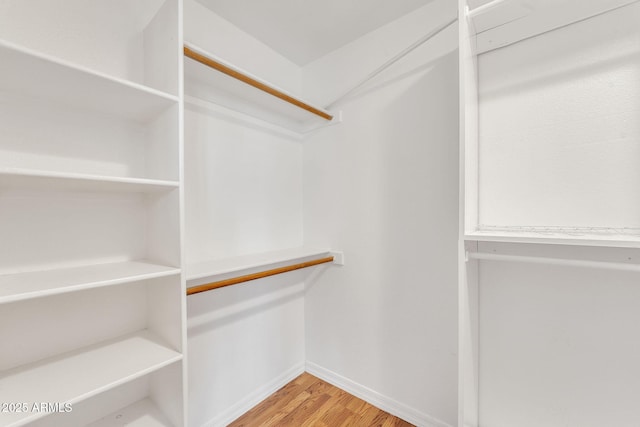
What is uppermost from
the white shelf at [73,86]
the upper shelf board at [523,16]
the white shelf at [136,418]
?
the upper shelf board at [523,16]

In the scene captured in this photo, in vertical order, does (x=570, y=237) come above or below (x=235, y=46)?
below

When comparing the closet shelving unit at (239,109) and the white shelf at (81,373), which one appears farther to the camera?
the closet shelving unit at (239,109)

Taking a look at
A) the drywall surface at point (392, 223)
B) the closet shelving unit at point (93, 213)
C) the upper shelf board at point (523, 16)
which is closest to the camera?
the closet shelving unit at point (93, 213)

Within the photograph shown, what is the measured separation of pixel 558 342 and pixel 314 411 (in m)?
1.36

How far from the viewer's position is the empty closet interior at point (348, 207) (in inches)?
38.2

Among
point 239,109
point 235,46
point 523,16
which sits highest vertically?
point 235,46

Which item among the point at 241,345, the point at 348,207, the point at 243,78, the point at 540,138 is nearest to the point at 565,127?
the point at 540,138

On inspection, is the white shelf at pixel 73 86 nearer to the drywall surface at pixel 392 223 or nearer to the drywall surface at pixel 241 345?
the drywall surface at pixel 241 345

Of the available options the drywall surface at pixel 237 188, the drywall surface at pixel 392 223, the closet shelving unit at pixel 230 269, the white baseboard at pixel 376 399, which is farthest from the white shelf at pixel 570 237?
the drywall surface at pixel 237 188

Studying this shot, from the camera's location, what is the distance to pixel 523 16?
3.52 ft

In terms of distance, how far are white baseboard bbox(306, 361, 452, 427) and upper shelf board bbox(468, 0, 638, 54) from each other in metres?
1.96

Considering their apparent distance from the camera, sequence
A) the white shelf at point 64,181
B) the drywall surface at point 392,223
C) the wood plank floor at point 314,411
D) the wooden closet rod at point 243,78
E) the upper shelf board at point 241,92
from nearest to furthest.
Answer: the white shelf at point 64,181, the wooden closet rod at point 243,78, the upper shelf board at point 241,92, the drywall surface at point 392,223, the wood plank floor at point 314,411

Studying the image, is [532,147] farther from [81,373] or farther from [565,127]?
[81,373]

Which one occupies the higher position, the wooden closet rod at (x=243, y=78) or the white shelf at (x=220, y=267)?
the wooden closet rod at (x=243, y=78)
